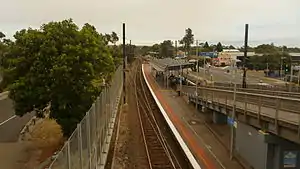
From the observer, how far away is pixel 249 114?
18.6 meters

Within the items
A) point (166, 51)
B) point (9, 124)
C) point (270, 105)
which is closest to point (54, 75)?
point (270, 105)

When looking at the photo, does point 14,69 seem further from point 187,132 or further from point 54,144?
point 187,132

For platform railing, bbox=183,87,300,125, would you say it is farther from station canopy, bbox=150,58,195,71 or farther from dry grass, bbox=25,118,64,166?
station canopy, bbox=150,58,195,71

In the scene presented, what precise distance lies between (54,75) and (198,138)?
411 inches

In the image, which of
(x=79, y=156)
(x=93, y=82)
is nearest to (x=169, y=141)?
(x=93, y=82)

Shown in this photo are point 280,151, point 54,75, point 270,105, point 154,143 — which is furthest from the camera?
point 154,143

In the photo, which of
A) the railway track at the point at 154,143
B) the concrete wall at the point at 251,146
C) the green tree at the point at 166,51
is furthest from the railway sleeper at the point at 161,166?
the green tree at the point at 166,51

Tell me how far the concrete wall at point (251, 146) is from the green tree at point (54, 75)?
855cm

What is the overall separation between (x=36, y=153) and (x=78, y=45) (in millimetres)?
7096

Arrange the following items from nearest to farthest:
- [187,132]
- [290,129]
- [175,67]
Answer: [290,129] < [187,132] < [175,67]

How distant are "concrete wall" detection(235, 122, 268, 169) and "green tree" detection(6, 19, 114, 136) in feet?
28.0

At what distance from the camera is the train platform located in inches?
768

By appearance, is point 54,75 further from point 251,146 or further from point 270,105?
point 270,105

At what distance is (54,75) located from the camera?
65.8 feet
